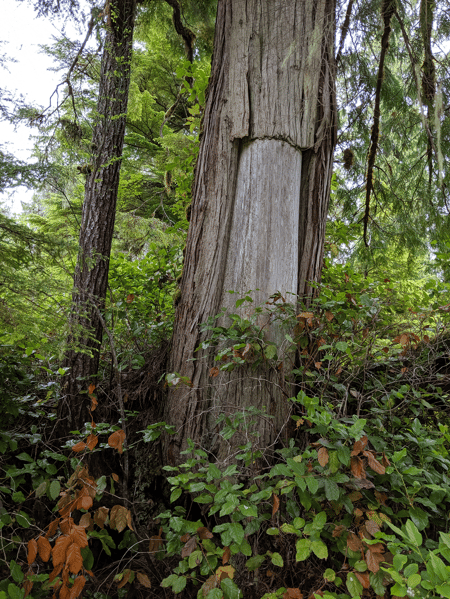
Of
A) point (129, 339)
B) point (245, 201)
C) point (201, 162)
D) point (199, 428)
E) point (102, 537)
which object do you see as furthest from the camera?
point (129, 339)

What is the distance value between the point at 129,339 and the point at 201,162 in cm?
165

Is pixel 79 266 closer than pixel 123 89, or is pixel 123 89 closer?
pixel 79 266

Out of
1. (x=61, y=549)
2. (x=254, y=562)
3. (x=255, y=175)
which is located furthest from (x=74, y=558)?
(x=255, y=175)

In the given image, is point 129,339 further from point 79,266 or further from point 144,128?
point 144,128

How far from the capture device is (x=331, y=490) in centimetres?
160

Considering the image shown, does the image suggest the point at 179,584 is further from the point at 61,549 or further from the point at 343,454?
the point at 343,454

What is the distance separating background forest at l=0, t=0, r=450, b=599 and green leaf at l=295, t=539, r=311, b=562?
17mm

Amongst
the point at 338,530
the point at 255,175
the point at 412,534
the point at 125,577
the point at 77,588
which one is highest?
the point at 255,175

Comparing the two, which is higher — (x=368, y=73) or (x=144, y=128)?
(x=144, y=128)

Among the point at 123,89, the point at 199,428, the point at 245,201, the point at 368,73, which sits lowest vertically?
the point at 199,428

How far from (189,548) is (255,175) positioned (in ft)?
7.23

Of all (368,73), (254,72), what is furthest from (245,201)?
(368,73)

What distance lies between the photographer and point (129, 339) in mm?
3393

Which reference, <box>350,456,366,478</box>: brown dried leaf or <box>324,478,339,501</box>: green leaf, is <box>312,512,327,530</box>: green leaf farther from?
<box>350,456,366,478</box>: brown dried leaf
